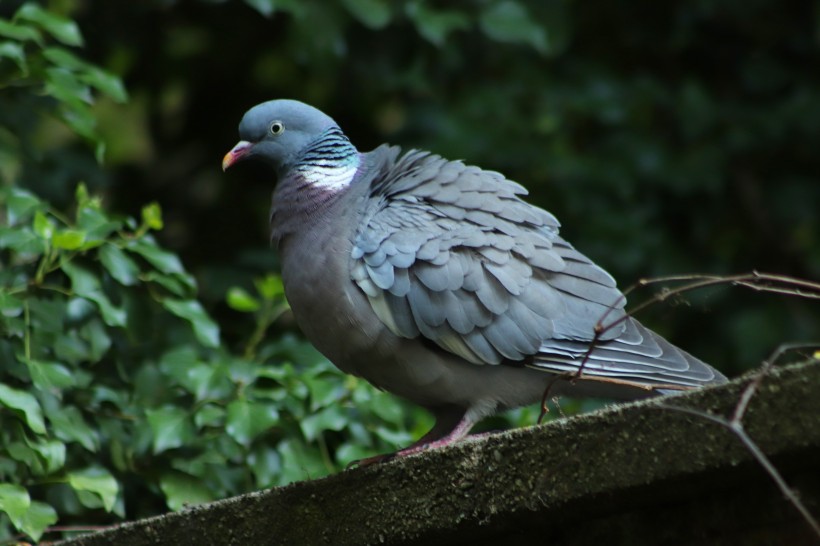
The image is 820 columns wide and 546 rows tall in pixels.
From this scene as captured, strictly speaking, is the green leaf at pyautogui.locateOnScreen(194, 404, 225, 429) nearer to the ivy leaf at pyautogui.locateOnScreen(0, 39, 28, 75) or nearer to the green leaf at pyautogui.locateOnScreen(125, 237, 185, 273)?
the green leaf at pyautogui.locateOnScreen(125, 237, 185, 273)

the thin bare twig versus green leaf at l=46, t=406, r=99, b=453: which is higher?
the thin bare twig

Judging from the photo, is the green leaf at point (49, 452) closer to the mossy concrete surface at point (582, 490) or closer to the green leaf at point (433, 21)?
the mossy concrete surface at point (582, 490)

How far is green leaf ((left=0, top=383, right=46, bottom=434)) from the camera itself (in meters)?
2.86

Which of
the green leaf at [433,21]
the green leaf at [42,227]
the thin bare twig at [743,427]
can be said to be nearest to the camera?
the thin bare twig at [743,427]

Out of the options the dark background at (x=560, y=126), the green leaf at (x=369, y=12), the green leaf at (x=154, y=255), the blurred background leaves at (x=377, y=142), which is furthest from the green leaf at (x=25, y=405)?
the green leaf at (x=369, y=12)

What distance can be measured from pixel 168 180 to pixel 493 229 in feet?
9.70

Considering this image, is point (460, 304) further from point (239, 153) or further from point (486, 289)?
point (239, 153)

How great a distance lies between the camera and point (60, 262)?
10.5ft

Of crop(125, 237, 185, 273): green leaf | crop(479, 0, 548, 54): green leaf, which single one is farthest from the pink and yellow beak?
crop(479, 0, 548, 54): green leaf

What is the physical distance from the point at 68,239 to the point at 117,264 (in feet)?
0.70

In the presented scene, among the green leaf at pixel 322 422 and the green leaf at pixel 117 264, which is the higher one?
the green leaf at pixel 117 264

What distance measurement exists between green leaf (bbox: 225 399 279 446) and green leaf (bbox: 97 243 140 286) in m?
0.47

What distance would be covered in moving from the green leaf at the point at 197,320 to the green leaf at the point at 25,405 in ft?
1.81

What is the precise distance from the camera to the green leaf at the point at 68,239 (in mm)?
3086
